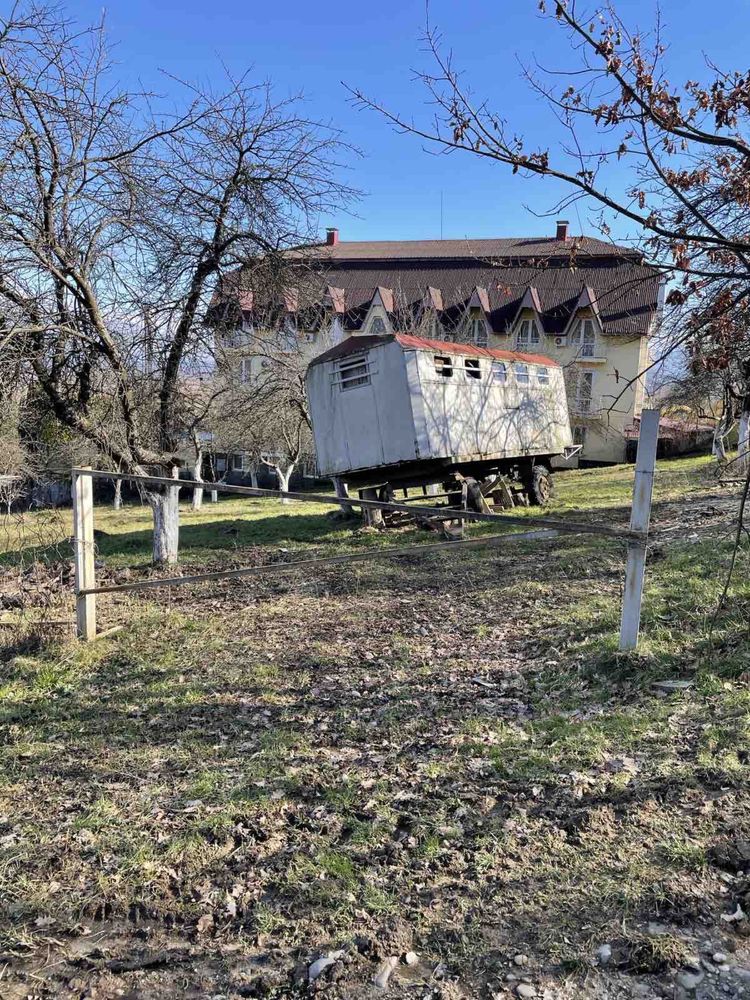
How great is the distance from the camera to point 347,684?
4.61 metres

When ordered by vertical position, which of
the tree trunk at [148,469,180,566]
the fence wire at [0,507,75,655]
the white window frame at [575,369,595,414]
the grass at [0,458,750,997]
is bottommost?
the grass at [0,458,750,997]

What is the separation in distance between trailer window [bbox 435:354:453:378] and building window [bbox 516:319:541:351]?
23.1m

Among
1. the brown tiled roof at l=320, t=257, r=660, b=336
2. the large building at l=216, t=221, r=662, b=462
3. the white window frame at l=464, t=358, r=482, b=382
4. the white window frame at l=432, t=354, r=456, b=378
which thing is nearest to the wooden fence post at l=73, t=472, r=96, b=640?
the white window frame at l=432, t=354, r=456, b=378

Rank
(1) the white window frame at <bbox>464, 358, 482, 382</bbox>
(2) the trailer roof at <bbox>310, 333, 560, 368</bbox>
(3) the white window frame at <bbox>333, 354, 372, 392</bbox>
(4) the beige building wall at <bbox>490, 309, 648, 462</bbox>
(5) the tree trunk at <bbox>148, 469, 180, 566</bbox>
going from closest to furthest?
(5) the tree trunk at <bbox>148, 469, 180, 566</bbox> < (2) the trailer roof at <bbox>310, 333, 560, 368</bbox> < (3) the white window frame at <bbox>333, 354, 372, 392</bbox> < (1) the white window frame at <bbox>464, 358, 482, 382</bbox> < (4) the beige building wall at <bbox>490, 309, 648, 462</bbox>

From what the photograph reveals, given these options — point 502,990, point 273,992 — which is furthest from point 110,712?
point 502,990

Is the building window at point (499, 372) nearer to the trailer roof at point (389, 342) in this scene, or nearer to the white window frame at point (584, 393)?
the trailer roof at point (389, 342)

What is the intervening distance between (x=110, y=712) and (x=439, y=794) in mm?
2362

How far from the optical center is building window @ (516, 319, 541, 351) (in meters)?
34.7

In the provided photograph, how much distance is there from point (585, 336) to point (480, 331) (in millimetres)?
5439

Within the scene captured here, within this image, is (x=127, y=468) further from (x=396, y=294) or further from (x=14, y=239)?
(x=396, y=294)

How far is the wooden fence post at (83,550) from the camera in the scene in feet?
17.5

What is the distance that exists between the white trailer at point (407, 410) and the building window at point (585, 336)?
2094 cm

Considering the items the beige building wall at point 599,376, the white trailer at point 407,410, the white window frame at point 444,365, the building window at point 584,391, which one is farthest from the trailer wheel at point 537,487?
the beige building wall at point 599,376

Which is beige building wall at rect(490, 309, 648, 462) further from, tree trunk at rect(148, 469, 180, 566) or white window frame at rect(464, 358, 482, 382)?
tree trunk at rect(148, 469, 180, 566)
